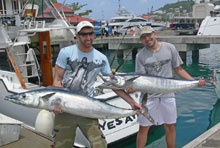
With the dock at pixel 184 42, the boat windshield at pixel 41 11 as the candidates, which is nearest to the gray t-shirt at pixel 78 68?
the boat windshield at pixel 41 11

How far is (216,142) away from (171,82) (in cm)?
173

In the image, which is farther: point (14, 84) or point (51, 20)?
point (51, 20)

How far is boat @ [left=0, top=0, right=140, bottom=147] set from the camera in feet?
18.6

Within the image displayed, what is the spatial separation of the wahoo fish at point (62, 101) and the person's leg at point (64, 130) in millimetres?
355

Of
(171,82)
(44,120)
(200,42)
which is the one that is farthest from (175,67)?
(200,42)

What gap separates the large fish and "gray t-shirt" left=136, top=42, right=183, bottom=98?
0.27 metres

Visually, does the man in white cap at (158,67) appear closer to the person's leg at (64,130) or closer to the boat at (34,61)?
the person's leg at (64,130)

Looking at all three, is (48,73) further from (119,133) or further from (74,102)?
(74,102)

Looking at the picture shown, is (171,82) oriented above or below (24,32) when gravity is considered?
below

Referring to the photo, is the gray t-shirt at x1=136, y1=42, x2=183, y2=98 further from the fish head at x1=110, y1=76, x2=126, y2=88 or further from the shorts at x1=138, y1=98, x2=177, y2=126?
the fish head at x1=110, y1=76, x2=126, y2=88

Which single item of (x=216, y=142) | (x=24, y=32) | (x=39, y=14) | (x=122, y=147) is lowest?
(x=122, y=147)

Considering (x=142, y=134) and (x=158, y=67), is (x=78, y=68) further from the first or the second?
(x=142, y=134)

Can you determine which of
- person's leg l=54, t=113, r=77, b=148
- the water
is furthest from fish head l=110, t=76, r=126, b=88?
the water

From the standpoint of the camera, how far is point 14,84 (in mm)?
6762
